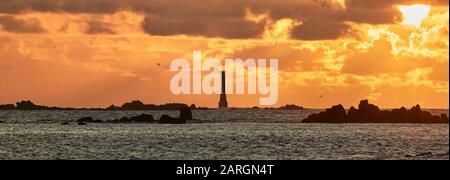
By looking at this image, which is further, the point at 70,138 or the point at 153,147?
the point at 70,138

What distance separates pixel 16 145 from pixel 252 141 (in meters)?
29.0

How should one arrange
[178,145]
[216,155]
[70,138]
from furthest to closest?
[70,138]
[178,145]
[216,155]
